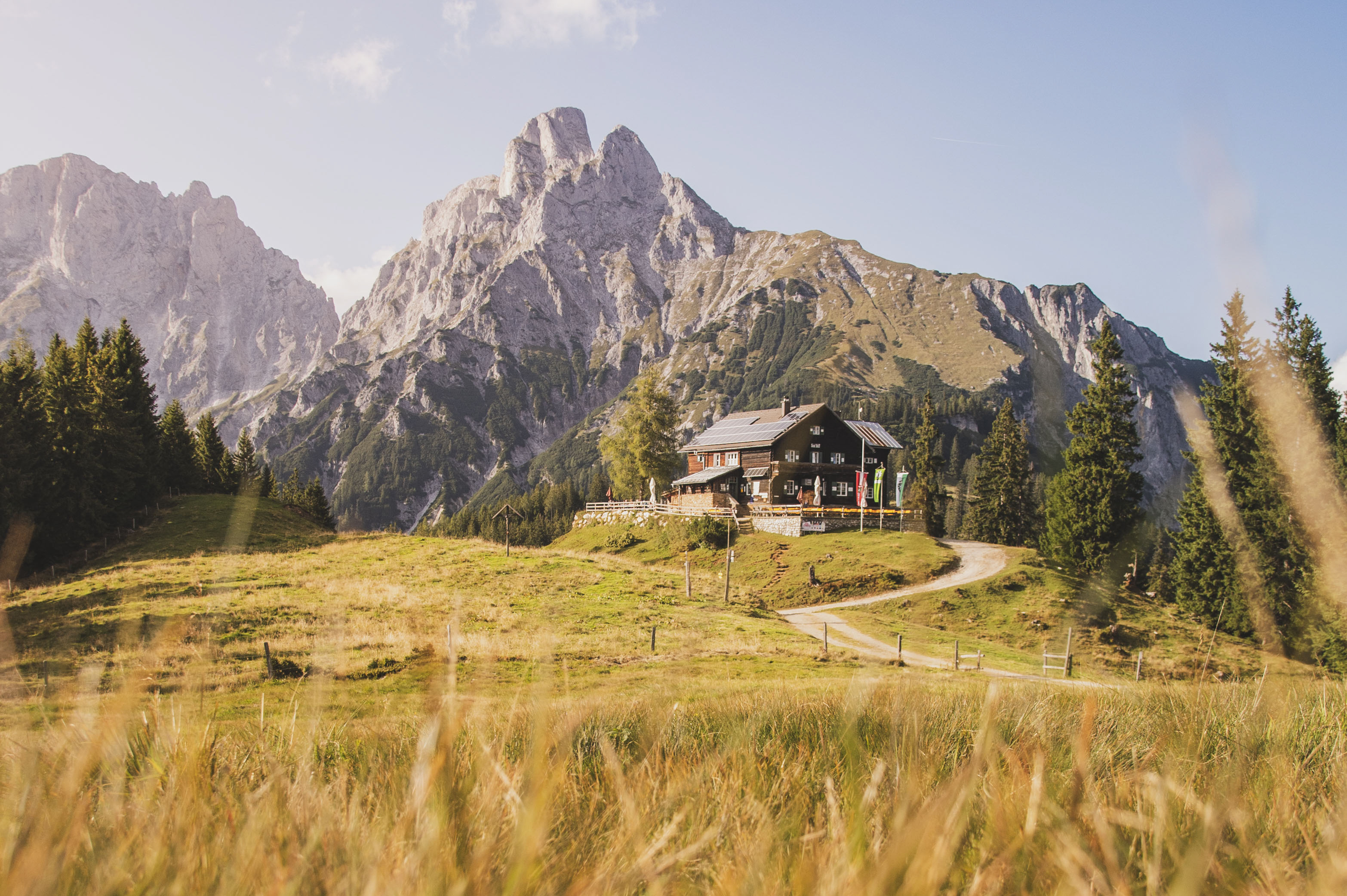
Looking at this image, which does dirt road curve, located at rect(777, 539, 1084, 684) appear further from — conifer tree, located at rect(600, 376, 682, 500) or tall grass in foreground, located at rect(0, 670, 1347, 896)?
conifer tree, located at rect(600, 376, 682, 500)

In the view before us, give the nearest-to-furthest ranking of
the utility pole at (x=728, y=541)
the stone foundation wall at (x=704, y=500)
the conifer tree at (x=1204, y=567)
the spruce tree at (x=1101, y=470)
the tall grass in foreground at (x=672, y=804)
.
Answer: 1. the tall grass in foreground at (x=672, y=804)
2. the conifer tree at (x=1204, y=567)
3. the spruce tree at (x=1101, y=470)
4. the utility pole at (x=728, y=541)
5. the stone foundation wall at (x=704, y=500)

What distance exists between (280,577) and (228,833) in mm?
41673

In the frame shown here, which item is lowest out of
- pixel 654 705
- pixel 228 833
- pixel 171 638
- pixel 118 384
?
pixel 654 705

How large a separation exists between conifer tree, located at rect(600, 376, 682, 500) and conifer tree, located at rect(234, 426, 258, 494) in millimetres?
46916

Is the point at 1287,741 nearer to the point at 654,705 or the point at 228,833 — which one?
the point at 654,705

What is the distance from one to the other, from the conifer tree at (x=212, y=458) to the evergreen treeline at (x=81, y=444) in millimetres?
10150

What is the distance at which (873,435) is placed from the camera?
7356 cm

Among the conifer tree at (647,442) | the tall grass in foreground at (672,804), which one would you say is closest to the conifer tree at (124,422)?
the conifer tree at (647,442)

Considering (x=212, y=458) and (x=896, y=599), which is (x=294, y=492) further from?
(x=896, y=599)

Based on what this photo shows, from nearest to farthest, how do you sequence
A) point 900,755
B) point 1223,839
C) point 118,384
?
point 1223,839 < point 900,755 < point 118,384

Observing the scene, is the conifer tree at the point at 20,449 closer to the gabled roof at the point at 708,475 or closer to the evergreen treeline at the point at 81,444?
the evergreen treeline at the point at 81,444

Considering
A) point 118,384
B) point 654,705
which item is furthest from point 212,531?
point 654,705

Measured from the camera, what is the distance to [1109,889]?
4.17 feet

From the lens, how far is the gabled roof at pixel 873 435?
235ft
